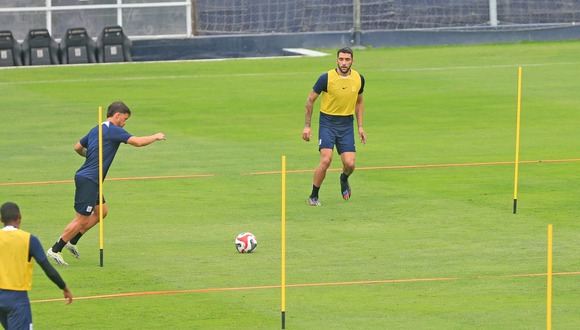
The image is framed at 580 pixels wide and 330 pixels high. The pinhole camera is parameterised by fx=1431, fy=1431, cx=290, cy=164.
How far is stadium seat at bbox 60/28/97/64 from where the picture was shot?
43228 millimetres

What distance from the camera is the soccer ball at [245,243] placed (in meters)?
19.2

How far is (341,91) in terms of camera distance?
74.0ft

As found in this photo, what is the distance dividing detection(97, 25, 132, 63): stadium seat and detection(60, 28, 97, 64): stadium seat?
252 millimetres

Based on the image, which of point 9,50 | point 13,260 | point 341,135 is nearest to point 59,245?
point 13,260

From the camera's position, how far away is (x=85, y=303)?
16609 mm

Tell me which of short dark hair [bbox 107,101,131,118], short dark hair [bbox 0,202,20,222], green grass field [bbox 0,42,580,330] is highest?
short dark hair [bbox 107,101,131,118]

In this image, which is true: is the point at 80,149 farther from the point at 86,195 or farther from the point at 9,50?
the point at 9,50

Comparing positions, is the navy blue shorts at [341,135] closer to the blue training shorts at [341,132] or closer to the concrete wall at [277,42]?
the blue training shorts at [341,132]

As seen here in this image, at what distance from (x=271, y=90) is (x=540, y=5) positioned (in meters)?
15.0

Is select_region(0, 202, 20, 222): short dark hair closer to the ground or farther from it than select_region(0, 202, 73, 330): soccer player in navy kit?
farther from it

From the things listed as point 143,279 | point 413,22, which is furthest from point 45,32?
point 143,279

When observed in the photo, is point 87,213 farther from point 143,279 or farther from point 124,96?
point 124,96

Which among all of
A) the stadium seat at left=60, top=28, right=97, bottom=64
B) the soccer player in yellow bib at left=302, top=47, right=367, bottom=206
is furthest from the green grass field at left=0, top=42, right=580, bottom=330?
the stadium seat at left=60, top=28, right=97, bottom=64

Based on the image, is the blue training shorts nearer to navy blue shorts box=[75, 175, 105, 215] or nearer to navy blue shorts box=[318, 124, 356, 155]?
navy blue shorts box=[318, 124, 356, 155]
